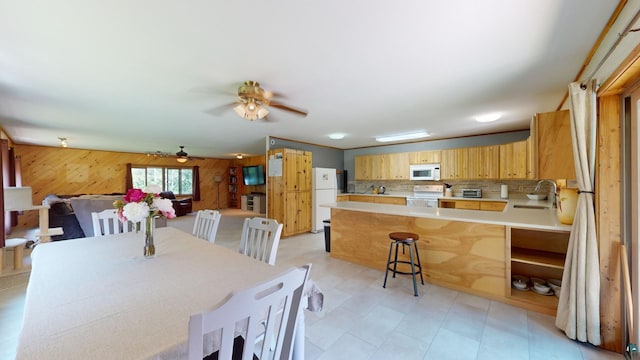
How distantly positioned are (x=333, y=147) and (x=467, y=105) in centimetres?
425

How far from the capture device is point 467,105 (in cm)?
327

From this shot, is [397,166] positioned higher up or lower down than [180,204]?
higher up

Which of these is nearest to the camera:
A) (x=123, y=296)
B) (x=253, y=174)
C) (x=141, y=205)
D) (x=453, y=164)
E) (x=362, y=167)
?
(x=123, y=296)

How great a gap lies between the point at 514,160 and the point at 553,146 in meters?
2.96

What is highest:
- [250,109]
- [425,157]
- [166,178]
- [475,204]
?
[250,109]

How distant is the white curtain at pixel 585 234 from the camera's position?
178 cm

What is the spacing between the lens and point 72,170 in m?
7.42

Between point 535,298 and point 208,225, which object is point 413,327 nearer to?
point 535,298

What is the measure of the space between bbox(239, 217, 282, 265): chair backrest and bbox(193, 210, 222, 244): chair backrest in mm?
434

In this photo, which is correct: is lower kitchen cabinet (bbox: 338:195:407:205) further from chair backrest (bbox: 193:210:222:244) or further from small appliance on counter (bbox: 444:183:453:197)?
chair backrest (bbox: 193:210:222:244)

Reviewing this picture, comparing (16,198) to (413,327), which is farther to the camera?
(16,198)

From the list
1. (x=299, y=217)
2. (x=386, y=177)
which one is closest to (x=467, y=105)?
(x=386, y=177)

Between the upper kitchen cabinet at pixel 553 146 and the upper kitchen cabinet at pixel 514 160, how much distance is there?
2775mm

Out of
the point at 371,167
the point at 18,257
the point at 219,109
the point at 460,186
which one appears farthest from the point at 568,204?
the point at 18,257
